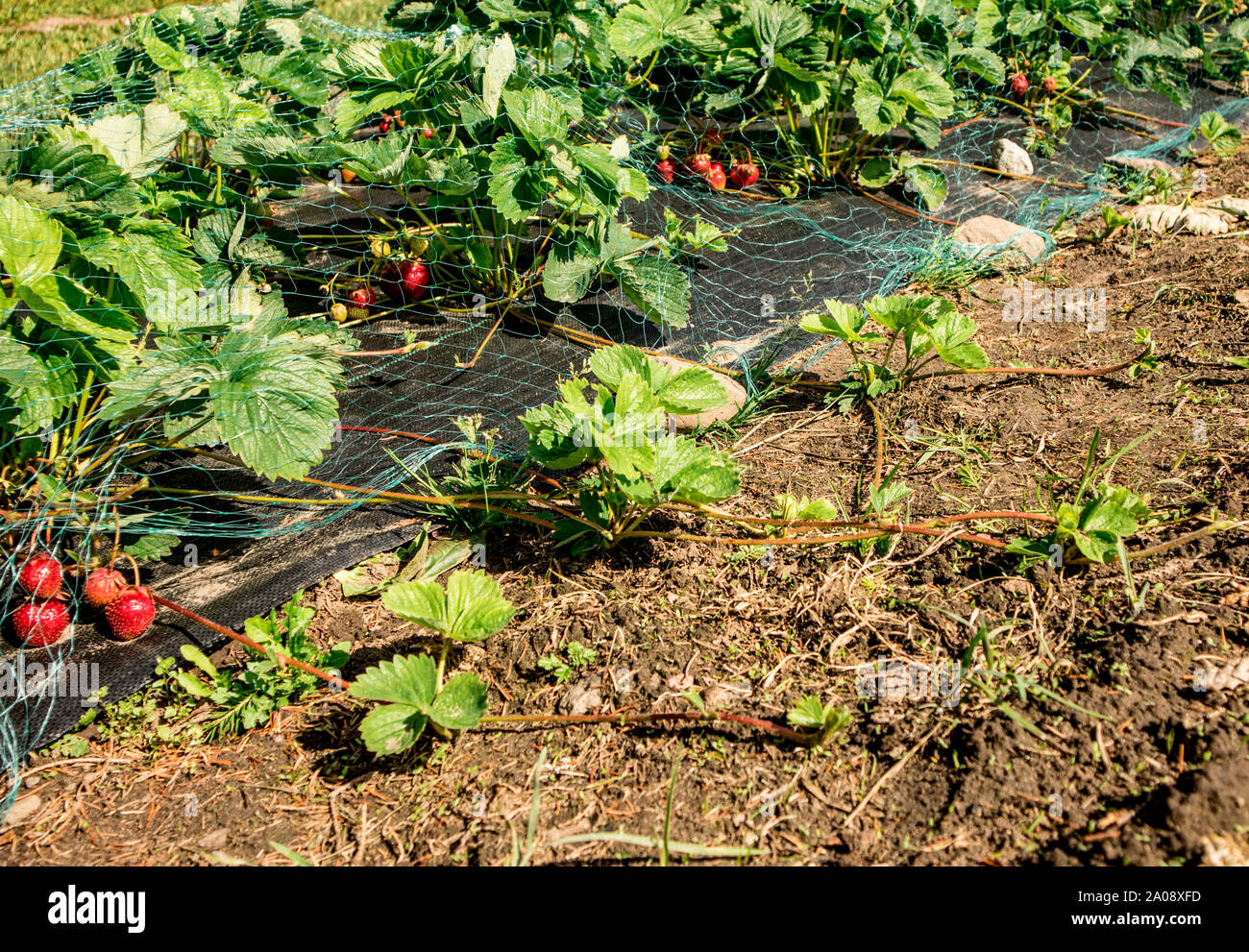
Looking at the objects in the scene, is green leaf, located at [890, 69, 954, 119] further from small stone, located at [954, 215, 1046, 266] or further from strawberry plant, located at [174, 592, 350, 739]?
strawberry plant, located at [174, 592, 350, 739]

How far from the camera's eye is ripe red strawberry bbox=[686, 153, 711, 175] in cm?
328

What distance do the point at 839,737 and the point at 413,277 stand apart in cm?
190

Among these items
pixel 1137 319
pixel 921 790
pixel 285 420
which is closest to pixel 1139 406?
pixel 1137 319

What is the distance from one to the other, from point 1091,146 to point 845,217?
1.54m

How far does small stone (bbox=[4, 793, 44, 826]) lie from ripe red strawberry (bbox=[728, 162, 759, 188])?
9.69 feet

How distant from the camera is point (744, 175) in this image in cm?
335

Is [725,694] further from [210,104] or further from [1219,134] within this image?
[1219,134]

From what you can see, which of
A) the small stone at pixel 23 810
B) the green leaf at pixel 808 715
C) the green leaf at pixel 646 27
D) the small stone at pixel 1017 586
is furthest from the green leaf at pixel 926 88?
the small stone at pixel 23 810

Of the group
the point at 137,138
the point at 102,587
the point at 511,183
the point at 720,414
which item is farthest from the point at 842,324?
the point at 137,138

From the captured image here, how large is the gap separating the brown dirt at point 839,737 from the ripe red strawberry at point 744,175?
1713 millimetres

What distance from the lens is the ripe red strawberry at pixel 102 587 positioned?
1.68m

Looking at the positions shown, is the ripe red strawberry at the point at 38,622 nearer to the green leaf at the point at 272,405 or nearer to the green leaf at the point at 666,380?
the green leaf at the point at 272,405
